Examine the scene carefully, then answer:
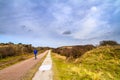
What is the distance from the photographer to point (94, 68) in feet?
63.3

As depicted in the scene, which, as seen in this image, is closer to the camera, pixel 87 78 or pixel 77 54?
pixel 87 78

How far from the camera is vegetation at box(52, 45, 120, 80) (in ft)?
44.1

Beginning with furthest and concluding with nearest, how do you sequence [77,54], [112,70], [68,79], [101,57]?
[77,54]
[101,57]
[112,70]
[68,79]

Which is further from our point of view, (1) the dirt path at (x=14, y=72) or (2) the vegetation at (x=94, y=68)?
(2) the vegetation at (x=94, y=68)

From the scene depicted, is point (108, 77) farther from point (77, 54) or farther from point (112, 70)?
point (77, 54)

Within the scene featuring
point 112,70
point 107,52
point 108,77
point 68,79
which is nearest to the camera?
point 68,79

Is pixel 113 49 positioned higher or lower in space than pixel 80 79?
higher

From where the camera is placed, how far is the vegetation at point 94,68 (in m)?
13.4

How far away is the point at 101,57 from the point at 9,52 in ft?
119

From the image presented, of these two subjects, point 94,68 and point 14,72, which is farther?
point 94,68

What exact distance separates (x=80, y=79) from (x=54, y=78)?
5.91ft

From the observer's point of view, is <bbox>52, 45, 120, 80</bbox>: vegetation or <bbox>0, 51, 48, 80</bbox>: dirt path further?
<bbox>52, 45, 120, 80</bbox>: vegetation

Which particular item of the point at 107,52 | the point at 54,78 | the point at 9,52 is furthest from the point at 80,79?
the point at 9,52

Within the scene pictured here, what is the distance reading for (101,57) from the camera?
24.8 metres
